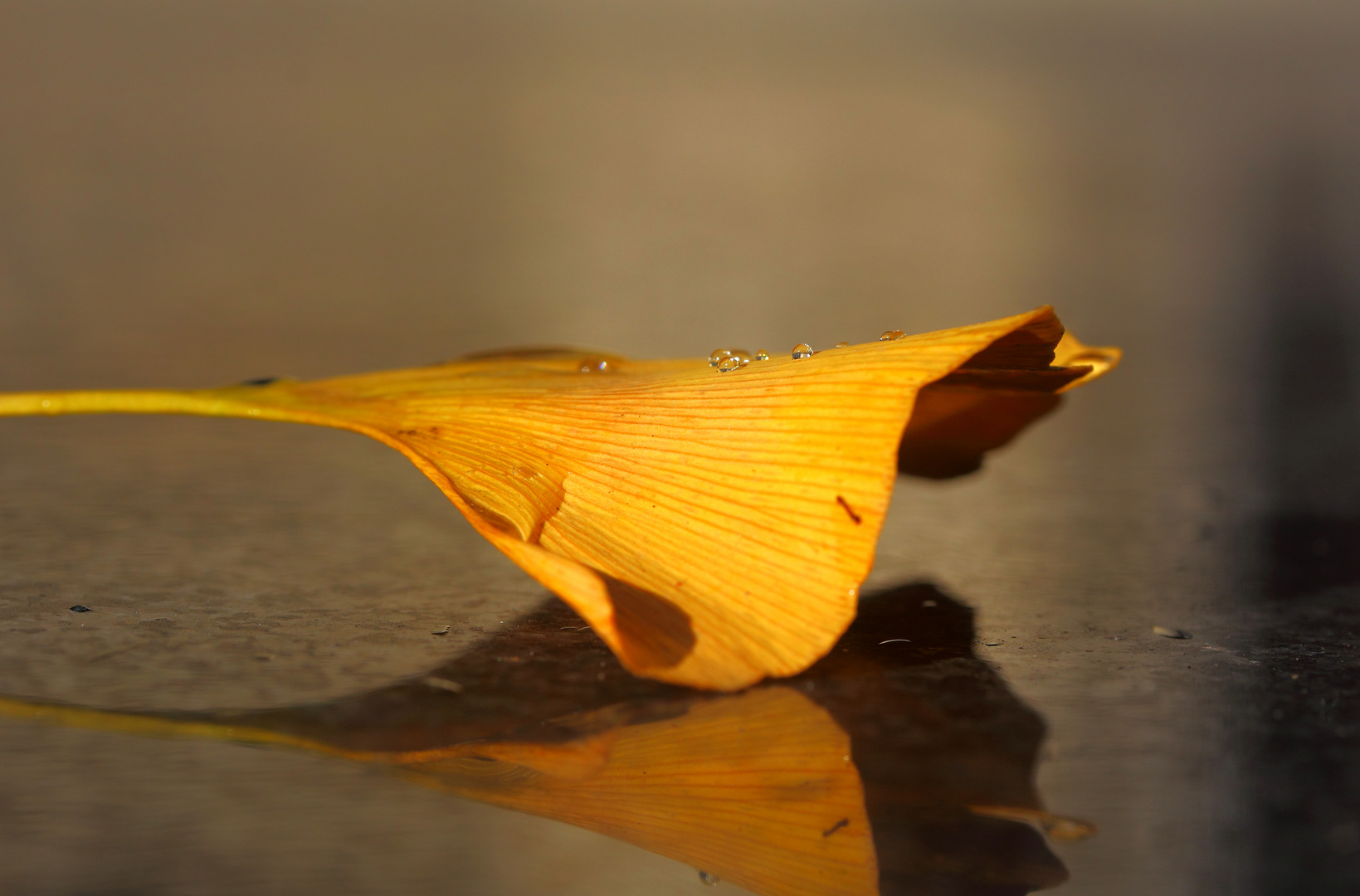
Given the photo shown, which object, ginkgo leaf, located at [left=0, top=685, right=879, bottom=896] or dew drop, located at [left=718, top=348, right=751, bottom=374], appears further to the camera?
dew drop, located at [left=718, top=348, right=751, bottom=374]

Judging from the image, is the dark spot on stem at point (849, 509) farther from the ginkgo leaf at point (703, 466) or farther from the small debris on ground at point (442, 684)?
the small debris on ground at point (442, 684)

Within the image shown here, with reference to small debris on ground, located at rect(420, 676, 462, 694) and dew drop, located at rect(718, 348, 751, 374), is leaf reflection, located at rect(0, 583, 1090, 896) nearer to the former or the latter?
small debris on ground, located at rect(420, 676, 462, 694)

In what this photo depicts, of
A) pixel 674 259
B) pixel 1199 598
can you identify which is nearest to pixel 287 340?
pixel 674 259

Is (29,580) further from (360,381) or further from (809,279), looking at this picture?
(809,279)

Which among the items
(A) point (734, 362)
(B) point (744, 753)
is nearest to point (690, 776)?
(B) point (744, 753)

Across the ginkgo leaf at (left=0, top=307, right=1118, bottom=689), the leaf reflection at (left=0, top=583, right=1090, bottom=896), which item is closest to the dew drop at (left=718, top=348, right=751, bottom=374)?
the ginkgo leaf at (left=0, top=307, right=1118, bottom=689)

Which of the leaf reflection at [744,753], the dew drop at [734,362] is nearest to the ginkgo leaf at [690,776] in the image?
the leaf reflection at [744,753]
